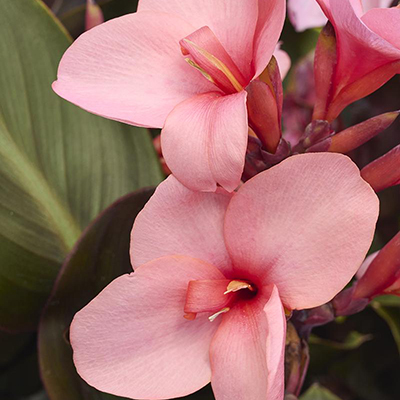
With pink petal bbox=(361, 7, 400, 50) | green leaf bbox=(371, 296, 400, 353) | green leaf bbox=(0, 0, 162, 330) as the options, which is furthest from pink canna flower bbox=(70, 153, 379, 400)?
green leaf bbox=(371, 296, 400, 353)

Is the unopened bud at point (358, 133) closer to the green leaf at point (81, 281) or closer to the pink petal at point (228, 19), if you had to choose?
the pink petal at point (228, 19)

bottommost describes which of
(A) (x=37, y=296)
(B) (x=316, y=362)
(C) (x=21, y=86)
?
(B) (x=316, y=362)

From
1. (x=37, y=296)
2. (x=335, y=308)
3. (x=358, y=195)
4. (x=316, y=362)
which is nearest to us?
(x=358, y=195)

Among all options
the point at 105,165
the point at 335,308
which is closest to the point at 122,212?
the point at 105,165

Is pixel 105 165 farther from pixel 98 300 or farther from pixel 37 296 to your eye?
pixel 98 300

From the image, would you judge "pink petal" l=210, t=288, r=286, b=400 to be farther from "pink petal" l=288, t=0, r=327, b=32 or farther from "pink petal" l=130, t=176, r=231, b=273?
"pink petal" l=288, t=0, r=327, b=32

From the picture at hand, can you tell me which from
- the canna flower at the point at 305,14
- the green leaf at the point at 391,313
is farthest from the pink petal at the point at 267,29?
the green leaf at the point at 391,313
